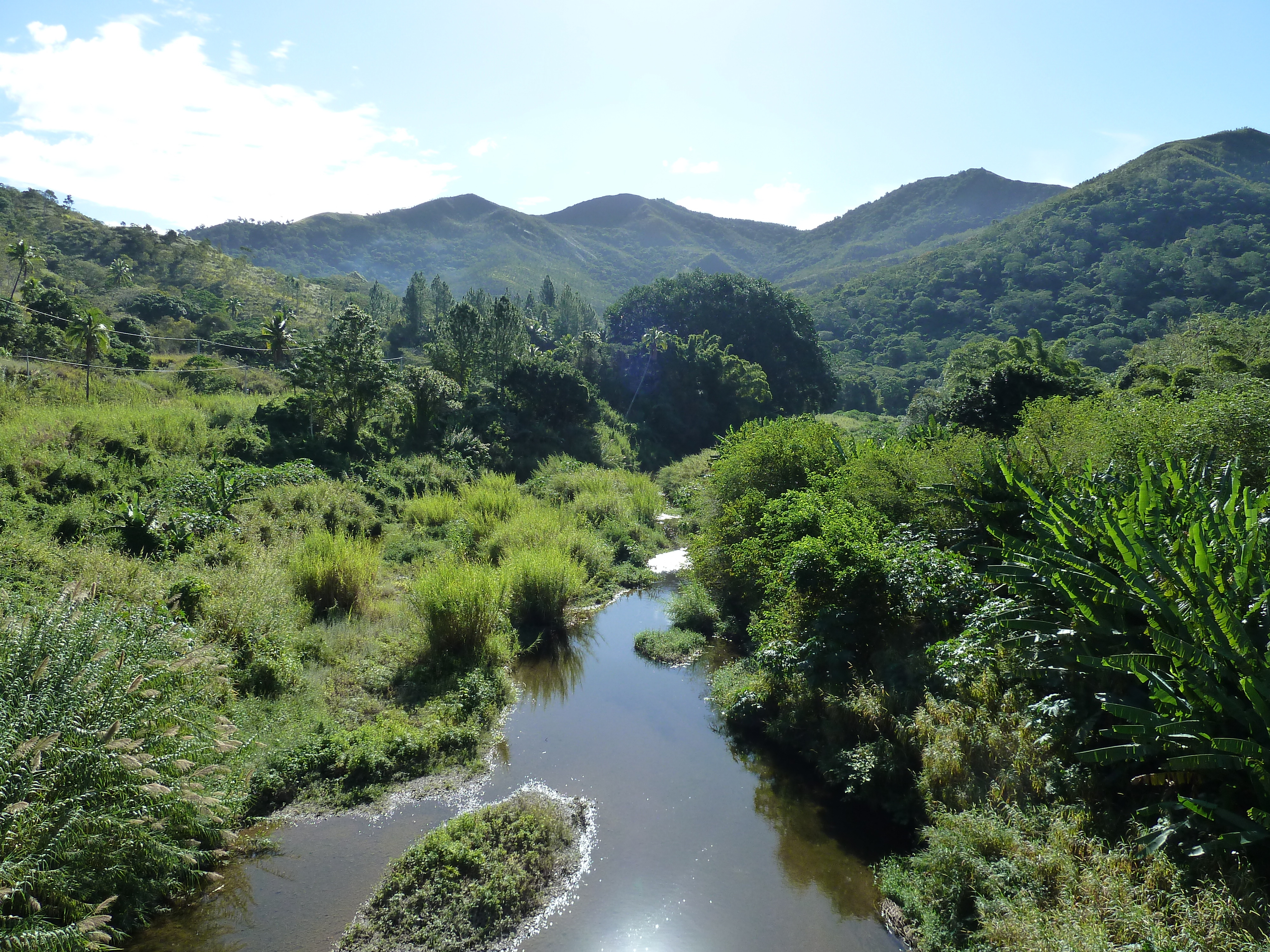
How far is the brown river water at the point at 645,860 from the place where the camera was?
6.09 m

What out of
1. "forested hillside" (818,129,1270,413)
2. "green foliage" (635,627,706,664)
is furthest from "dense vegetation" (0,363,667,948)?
"forested hillside" (818,129,1270,413)

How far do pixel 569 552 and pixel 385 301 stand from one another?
62.0 m

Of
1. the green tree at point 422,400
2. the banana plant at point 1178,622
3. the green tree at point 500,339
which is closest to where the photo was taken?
the banana plant at point 1178,622

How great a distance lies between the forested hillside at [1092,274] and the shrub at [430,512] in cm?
4982

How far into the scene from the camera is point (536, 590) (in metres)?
14.0

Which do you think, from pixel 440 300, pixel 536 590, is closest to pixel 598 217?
pixel 440 300

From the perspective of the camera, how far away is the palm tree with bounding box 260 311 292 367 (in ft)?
98.2

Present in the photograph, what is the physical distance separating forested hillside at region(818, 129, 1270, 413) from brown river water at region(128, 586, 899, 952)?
171 feet

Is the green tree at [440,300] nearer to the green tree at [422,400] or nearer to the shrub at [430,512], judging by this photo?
the green tree at [422,400]

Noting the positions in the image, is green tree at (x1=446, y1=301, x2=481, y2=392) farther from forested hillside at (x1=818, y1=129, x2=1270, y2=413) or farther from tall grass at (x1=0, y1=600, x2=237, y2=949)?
forested hillside at (x1=818, y1=129, x2=1270, y2=413)

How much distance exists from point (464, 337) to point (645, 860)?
29467 millimetres

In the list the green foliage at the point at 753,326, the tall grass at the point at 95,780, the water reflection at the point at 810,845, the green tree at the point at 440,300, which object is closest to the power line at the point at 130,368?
the tall grass at the point at 95,780

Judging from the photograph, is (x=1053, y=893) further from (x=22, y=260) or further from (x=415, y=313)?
(x=415, y=313)

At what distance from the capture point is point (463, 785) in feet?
27.5
